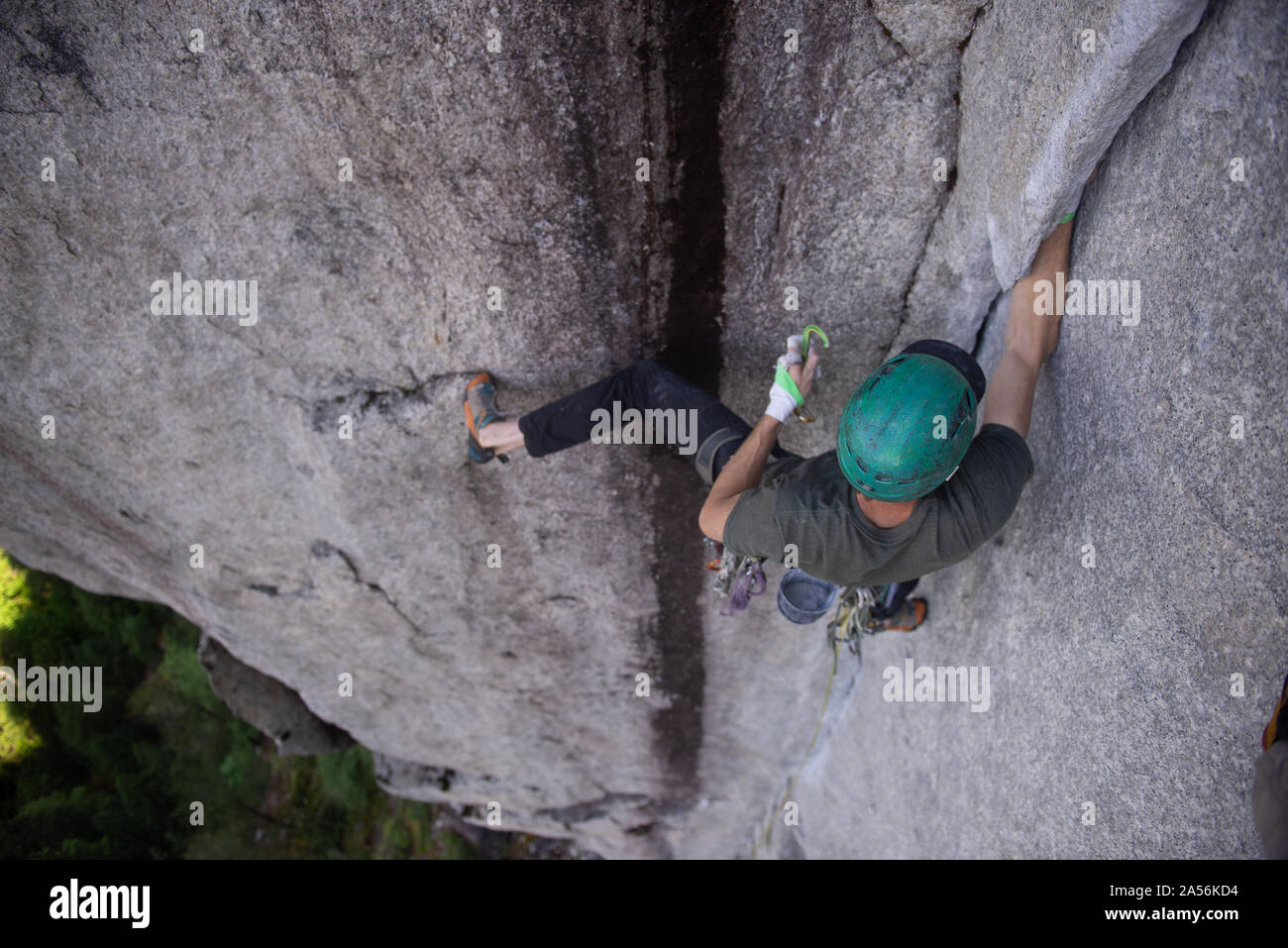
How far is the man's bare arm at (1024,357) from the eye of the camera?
214 centimetres

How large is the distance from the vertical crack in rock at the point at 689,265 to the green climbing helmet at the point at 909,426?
2.90 ft

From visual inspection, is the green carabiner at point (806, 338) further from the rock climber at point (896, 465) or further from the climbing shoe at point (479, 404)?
the climbing shoe at point (479, 404)

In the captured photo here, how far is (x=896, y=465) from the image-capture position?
1842mm

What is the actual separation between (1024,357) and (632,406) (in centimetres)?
128

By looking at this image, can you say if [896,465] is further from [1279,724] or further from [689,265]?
[689,265]

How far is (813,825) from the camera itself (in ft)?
16.7

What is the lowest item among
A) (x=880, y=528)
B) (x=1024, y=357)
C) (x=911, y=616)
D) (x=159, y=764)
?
(x=159, y=764)

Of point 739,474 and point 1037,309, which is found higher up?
point 1037,309

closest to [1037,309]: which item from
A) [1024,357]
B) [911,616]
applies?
[1024,357]

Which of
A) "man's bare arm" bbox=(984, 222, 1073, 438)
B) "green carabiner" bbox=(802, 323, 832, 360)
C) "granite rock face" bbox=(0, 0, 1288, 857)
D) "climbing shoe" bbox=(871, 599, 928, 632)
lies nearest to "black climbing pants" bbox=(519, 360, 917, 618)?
"granite rock face" bbox=(0, 0, 1288, 857)

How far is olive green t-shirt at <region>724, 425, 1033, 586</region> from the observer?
6.67 ft

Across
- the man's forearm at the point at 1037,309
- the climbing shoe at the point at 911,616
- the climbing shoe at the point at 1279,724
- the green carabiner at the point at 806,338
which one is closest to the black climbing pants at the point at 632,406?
the green carabiner at the point at 806,338
